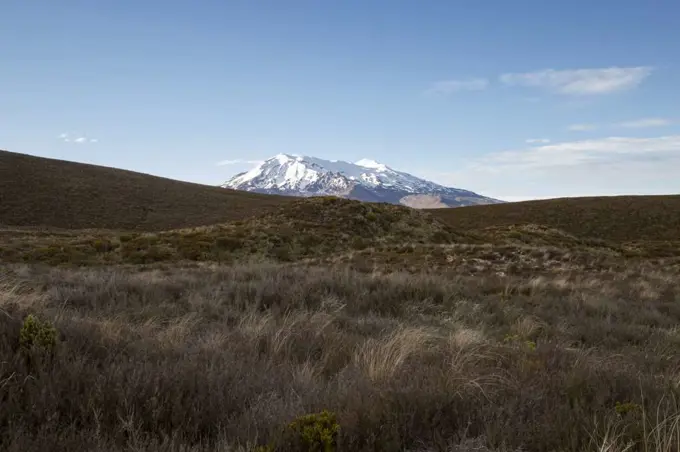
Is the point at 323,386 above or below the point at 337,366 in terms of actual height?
above

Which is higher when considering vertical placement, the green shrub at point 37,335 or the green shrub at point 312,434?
the green shrub at point 37,335

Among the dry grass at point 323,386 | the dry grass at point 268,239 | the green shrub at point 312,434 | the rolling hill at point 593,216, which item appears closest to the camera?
the green shrub at point 312,434

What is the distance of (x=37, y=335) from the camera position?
3.86 meters

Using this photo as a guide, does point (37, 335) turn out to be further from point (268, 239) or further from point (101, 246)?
point (268, 239)

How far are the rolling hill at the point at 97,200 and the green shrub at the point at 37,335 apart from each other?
55670 mm

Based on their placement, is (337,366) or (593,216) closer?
(337,366)

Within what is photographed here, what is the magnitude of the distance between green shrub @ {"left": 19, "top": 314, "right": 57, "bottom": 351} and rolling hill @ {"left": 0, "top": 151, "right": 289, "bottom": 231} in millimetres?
55670

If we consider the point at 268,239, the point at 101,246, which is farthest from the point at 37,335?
the point at 268,239

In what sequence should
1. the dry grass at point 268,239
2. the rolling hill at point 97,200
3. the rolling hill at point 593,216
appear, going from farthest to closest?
the rolling hill at point 97,200 → the rolling hill at point 593,216 → the dry grass at point 268,239

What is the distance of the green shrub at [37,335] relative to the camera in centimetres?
381

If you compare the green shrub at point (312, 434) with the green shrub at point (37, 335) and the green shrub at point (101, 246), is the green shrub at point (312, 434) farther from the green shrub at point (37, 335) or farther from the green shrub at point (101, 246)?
the green shrub at point (101, 246)

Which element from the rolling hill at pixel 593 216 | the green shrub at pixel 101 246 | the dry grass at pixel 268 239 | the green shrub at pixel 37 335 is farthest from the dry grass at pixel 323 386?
the rolling hill at pixel 593 216

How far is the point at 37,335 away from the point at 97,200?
6695 cm

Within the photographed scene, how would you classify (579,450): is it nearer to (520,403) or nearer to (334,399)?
(520,403)
